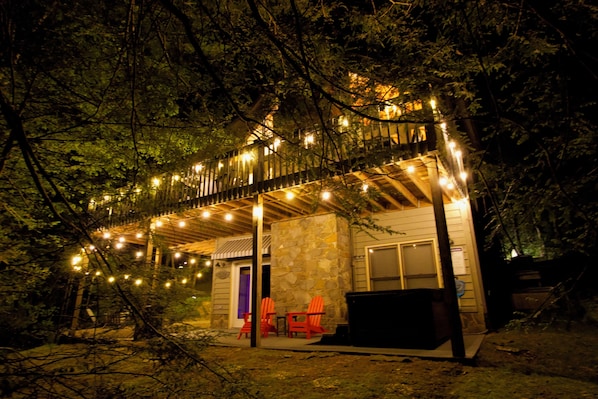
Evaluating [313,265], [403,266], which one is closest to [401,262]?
[403,266]

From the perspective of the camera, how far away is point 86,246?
212 centimetres

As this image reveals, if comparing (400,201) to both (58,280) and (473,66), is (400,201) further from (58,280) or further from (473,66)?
(58,280)

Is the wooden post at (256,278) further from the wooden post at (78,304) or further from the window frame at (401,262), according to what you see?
the wooden post at (78,304)

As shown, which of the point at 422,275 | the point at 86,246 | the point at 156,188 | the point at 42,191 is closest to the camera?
the point at 42,191

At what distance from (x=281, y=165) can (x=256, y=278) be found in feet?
7.94

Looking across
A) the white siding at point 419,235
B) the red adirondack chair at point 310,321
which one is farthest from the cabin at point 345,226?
the red adirondack chair at point 310,321

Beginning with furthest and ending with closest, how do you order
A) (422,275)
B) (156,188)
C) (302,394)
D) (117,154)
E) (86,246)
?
1. (422,275)
2. (117,154)
3. (302,394)
4. (156,188)
5. (86,246)

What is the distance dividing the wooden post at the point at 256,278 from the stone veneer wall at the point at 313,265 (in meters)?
2.08

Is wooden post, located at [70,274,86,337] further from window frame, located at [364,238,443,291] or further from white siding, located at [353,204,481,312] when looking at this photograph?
window frame, located at [364,238,443,291]

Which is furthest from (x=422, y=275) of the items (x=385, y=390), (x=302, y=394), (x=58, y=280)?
(x=58, y=280)

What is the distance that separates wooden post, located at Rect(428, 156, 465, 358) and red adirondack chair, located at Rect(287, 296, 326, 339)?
10.4ft

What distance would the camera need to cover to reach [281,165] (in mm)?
6309

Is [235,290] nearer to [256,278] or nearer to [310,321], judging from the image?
[310,321]

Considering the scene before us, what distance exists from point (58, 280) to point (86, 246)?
31.3 inches
